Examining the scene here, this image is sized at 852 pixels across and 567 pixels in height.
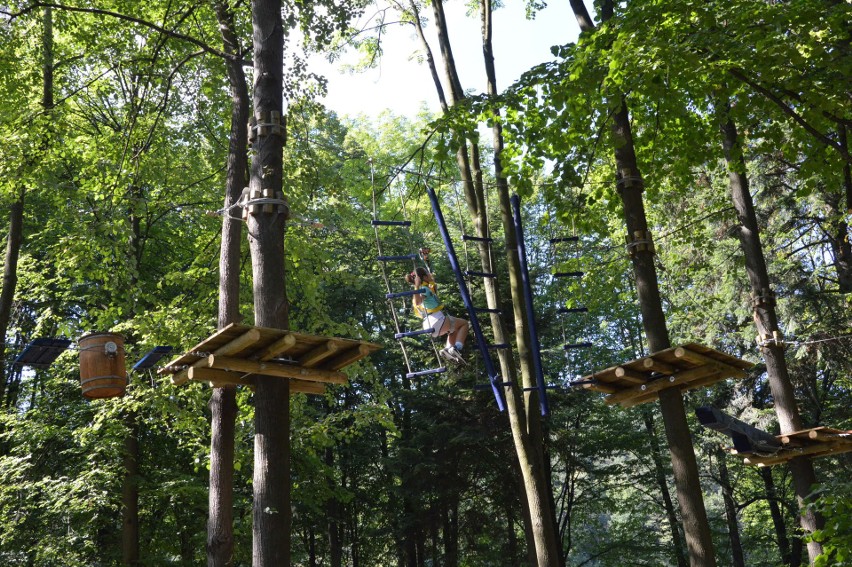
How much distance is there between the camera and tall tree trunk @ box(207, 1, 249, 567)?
7953 millimetres

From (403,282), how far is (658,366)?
12.9 m

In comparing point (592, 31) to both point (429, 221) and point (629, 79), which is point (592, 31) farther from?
point (429, 221)

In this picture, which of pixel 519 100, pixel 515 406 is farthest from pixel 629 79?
pixel 515 406

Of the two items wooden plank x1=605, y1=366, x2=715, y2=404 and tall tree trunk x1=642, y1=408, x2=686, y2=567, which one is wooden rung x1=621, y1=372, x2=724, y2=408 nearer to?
wooden plank x1=605, y1=366, x2=715, y2=404

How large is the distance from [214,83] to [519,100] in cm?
518

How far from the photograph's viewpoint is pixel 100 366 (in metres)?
7.23

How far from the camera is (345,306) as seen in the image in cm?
2070

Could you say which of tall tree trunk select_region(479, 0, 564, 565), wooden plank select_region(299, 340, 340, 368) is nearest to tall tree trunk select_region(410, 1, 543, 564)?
tall tree trunk select_region(479, 0, 564, 565)

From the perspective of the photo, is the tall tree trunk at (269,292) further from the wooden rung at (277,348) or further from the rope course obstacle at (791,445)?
the rope course obstacle at (791,445)

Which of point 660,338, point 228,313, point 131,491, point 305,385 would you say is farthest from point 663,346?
point 131,491

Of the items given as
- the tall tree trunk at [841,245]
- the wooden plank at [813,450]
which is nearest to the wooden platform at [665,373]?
the wooden plank at [813,450]

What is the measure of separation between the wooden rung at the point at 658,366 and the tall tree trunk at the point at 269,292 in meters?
3.07

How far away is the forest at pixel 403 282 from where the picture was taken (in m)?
7.25

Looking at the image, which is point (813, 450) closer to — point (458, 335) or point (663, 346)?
point (663, 346)
